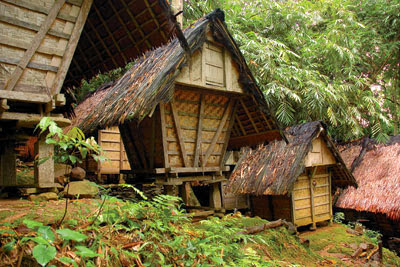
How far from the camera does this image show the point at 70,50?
4.65 m

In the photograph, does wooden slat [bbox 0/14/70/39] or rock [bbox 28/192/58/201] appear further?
rock [bbox 28/192/58/201]

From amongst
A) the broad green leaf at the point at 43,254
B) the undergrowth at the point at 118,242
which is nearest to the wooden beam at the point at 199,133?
the undergrowth at the point at 118,242

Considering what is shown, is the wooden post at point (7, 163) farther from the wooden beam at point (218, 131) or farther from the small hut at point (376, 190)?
the small hut at point (376, 190)

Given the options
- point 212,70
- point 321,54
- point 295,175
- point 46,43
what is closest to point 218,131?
point 212,70

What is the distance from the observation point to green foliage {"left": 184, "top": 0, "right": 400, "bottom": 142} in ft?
42.9

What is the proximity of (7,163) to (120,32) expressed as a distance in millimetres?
3256

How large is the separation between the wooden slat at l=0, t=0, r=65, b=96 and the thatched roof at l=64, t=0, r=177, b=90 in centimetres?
111

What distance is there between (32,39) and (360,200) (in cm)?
1305

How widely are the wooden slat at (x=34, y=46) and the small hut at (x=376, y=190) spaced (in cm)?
1250

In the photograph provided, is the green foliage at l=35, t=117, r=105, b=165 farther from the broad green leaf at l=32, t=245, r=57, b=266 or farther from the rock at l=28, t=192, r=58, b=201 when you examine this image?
the rock at l=28, t=192, r=58, b=201

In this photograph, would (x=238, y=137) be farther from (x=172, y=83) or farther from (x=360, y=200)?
(x=360, y=200)

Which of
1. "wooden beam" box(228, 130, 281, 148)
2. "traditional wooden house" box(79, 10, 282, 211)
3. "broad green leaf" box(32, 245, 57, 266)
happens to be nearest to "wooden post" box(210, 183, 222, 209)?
"traditional wooden house" box(79, 10, 282, 211)

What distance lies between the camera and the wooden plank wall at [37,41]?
13.5 feet

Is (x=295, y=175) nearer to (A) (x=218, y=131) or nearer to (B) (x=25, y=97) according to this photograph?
(A) (x=218, y=131)
